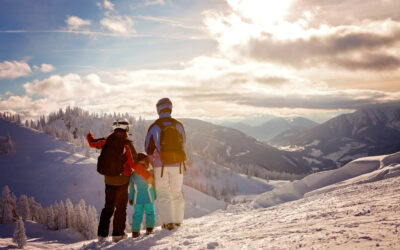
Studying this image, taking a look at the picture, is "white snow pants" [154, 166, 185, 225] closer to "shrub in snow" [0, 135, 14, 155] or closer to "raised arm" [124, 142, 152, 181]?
"raised arm" [124, 142, 152, 181]

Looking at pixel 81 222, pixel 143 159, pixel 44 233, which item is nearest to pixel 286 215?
pixel 143 159

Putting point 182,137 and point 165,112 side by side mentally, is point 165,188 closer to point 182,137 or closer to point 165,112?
point 182,137

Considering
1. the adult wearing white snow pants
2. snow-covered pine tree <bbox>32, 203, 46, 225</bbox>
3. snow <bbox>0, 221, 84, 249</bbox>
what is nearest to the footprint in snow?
the adult wearing white snow pants

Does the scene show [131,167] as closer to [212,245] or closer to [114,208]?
[114,208]

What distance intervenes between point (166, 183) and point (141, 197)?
1.06m

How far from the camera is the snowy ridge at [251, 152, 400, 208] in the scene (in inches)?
862

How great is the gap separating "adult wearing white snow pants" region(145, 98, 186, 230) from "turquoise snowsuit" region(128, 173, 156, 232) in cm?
31

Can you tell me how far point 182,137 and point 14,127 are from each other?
196 m

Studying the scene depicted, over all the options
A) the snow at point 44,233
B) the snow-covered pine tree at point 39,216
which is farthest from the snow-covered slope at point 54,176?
the snow at point 44,233

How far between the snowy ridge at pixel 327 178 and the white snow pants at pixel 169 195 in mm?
15379

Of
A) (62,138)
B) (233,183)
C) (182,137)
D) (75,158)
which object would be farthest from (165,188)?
(233,183)

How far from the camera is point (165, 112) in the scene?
9406 mm

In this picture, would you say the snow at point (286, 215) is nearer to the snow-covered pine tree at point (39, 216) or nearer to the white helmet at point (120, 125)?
the snow-covered pine tree at point (39, 216)

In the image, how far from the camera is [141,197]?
29.3 ft
